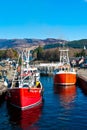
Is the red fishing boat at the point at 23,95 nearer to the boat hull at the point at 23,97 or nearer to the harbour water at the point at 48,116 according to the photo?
the boat hull at the point at 23,97

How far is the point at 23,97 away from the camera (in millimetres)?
41625

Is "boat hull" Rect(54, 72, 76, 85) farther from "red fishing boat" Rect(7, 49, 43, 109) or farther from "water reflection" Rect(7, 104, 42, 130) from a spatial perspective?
"water reflection" Rect(7, 104, 42, 130)

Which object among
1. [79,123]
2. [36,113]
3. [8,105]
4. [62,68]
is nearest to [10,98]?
[8,105]

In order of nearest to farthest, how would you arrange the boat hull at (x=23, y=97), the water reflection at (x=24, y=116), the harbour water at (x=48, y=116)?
the harbour water at (x=48, y=116), the water reflection at (x=24, y=116), the boat hull at (x=23, y=97)

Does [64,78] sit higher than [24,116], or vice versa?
[64,78]

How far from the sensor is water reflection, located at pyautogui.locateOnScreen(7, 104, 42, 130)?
35.4 metres

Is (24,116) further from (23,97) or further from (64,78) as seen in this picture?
(64,78)

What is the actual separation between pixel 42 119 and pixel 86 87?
29.2 meters

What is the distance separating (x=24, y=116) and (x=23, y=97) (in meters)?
3.32

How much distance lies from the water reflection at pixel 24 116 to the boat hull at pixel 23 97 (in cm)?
67

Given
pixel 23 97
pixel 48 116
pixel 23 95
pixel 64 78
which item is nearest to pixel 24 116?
pixel 48 116

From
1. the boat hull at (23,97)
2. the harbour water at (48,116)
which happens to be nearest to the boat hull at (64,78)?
the harbour water at (48,116)

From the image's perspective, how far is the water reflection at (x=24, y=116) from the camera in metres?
35.4

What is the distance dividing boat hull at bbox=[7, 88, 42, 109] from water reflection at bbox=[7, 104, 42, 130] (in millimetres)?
665
